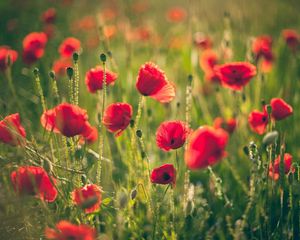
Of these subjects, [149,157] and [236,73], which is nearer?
[236,73]

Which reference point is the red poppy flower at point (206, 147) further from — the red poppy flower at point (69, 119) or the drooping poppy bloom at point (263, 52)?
the drooping poppy bloom at point (263, 52)

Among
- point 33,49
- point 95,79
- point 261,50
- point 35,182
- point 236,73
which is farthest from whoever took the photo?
point 261,50

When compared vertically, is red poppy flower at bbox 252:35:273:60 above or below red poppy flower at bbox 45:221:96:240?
above

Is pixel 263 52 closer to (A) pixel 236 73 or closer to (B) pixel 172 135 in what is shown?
(A) pixel 236 73

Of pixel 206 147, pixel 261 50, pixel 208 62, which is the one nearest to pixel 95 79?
pixel 206 147

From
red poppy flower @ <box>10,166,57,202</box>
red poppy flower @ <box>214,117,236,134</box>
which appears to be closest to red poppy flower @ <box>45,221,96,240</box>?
red poppy flower @ <box>10,166,57,202</box>

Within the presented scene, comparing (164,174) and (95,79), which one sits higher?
(95,79)

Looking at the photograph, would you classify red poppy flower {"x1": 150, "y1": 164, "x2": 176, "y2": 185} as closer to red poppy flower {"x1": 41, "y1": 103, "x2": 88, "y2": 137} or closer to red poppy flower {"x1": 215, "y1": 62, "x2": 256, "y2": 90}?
red poppy flower {"x1": 41, "y1": 103, "x2": 88, "y2": 137}
